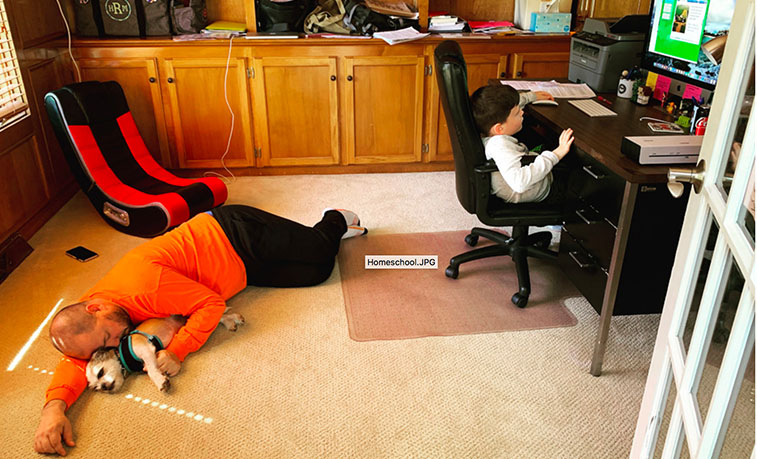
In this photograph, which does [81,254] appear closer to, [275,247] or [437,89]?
[275,247]

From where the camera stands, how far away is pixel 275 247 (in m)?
2.53

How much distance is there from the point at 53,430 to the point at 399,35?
275 centimetres

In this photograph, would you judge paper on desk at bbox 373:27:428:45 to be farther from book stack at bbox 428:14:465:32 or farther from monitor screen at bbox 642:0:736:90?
monitor screen at bbox 642:0:736:90

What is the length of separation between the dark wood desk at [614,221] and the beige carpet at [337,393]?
0.22m

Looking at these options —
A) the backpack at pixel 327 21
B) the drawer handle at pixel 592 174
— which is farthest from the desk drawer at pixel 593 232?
the backpack at pixel 327 21

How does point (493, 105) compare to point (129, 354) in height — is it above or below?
above

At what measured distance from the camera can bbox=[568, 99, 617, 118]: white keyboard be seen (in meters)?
2.42

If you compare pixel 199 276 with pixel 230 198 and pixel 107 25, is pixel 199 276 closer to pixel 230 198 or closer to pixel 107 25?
pixel 230 198

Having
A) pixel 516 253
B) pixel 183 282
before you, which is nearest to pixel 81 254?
pixel 183 282

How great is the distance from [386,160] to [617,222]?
220cm

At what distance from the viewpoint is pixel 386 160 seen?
400 cm

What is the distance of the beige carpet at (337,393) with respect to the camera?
1.82m

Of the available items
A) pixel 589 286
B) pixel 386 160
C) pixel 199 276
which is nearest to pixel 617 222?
pixel 589 286

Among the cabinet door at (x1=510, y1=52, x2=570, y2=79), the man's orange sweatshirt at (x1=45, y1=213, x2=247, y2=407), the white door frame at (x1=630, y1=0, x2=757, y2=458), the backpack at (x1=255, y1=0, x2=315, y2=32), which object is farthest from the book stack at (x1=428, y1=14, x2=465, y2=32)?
the white door frame at (x1=630, y1=0, x2=757, y2=458)
